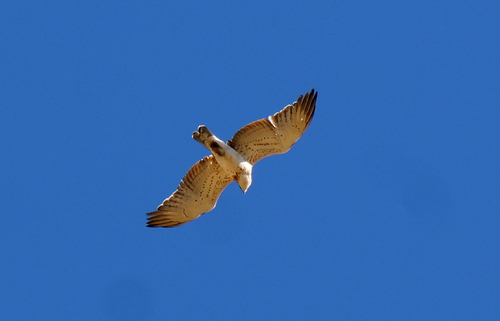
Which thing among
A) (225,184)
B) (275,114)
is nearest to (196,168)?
(225,184)

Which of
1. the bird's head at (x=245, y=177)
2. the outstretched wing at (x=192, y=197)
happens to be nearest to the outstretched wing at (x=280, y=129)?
the bird's head at (x=245, y=177)

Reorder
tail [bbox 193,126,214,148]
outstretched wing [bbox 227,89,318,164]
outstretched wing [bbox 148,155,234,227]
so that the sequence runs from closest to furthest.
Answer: outstretched wing [bbox 227,89,318,164] < tail [bbox 193,126,214,148] < outstretched wing [bbox 148,155,234,227]

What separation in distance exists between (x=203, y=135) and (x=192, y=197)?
→ 1.48 m

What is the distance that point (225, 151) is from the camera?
15.3 metres

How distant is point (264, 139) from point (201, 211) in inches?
83.9

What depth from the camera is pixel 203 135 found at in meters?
15.4

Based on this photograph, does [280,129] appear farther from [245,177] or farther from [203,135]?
[203,135]

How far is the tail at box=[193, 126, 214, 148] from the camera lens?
15.4 meters

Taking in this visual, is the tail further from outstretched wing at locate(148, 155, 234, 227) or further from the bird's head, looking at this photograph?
the bird's head

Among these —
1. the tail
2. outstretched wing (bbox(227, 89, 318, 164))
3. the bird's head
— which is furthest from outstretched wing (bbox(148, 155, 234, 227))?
outstretched wing (bbox(227, 89, 318, 164))

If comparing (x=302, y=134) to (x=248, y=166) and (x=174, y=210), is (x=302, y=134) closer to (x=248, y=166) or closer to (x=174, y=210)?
(x=248, y=166)

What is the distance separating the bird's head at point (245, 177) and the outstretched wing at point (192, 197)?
47 centimetres

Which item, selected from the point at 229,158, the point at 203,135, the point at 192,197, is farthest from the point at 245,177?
the point at 192,197

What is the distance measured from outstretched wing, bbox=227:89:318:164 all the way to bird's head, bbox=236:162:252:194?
1.38ft
